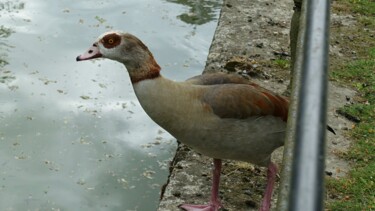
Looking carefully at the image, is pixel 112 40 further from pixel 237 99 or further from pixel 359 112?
pixel 359 112

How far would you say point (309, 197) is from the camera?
3.59ft

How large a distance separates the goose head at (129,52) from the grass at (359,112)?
1.42 metres

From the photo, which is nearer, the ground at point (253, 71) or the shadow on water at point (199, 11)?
the ground at point (253, 71)

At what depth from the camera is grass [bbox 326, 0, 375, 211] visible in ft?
14.6

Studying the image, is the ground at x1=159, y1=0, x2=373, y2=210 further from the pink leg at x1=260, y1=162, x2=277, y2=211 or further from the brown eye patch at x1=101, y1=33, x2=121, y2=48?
the brown eye patch at x1=101, y1=33, x2=121, y2=48

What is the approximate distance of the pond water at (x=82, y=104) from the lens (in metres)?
5.48

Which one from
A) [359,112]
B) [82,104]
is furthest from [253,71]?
[82,104]

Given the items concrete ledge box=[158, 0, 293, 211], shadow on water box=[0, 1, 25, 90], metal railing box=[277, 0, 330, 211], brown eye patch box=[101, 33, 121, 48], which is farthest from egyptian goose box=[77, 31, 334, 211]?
shadow on water box=[0, 1, 25, 90]

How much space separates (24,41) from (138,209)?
285 centimetres

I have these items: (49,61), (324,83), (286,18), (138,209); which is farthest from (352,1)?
(324,83)

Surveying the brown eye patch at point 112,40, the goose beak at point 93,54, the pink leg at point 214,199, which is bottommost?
the pink leg at point 214,199

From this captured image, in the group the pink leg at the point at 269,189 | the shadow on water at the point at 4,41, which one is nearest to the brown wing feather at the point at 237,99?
the pink leg at the point at 269,189

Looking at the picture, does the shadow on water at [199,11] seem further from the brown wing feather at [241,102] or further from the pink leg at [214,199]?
the brown wing feather at [241,102]

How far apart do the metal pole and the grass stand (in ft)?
9.68
